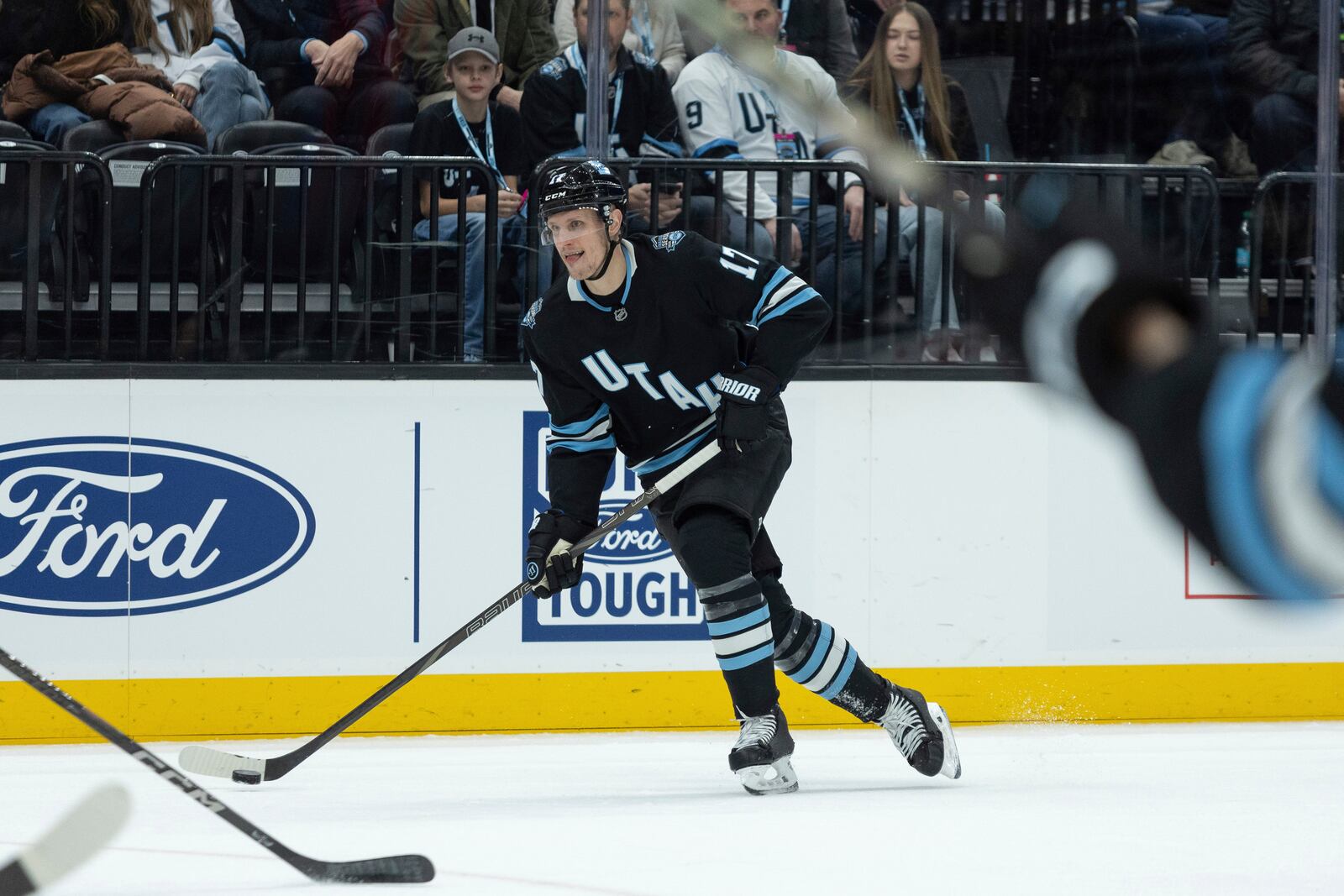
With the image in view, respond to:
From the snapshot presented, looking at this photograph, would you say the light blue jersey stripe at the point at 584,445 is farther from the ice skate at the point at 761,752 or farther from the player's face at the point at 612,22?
the player's face at the point at 612,22

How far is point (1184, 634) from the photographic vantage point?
13.7ft

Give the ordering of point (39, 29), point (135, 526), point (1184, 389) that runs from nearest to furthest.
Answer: point (1184, 389), point (135, 526), point (39, 29)

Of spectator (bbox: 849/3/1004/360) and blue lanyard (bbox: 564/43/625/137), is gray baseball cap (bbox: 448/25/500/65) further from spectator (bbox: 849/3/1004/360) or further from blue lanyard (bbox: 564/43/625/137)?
spectator (bbox: 849/3/1004/360)

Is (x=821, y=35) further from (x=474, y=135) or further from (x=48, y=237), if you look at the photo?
(x=48, y=237)

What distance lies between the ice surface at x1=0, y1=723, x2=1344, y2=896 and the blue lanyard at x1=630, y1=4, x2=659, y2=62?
1744 millimetres

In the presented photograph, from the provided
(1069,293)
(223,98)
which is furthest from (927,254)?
(1069,293)

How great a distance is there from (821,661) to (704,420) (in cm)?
54

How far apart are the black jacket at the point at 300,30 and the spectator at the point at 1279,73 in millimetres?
2293

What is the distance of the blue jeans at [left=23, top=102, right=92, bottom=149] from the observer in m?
4.06

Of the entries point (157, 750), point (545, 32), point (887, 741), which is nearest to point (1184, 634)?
point (887, 741)

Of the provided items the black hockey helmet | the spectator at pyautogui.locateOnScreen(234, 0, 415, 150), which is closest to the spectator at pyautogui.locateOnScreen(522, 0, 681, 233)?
the spectator at pyautogui.locateOnScreen(234, 0, 415, 150)

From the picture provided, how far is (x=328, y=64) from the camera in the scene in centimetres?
415

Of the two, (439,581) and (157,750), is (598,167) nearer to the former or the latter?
(439,581)

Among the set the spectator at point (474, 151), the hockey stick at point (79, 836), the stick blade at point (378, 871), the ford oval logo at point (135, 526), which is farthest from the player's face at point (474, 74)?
the hockey stick at point (79, 836)
